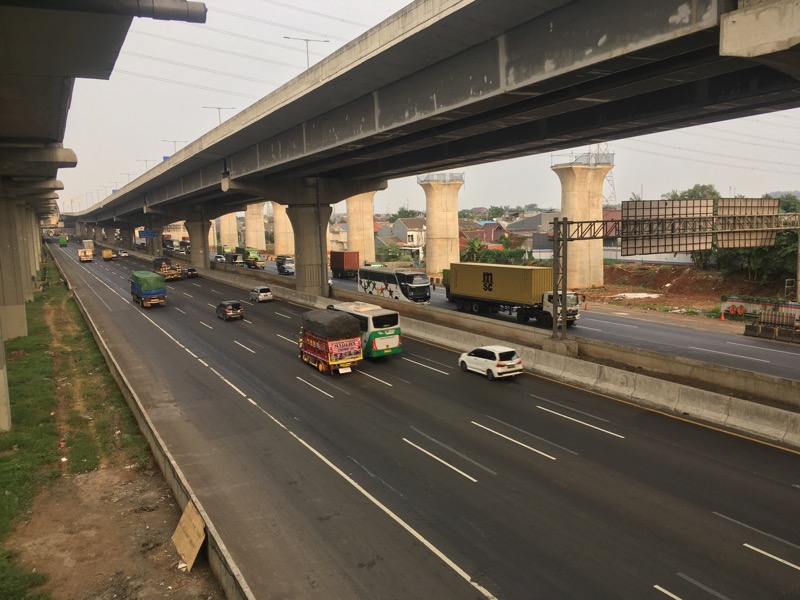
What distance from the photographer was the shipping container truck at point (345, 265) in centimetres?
7194

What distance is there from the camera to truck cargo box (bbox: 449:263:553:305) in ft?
119

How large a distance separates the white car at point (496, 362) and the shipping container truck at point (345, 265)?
48.2 metres

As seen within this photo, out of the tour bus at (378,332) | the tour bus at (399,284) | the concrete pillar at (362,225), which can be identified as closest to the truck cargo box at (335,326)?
the tour bus at (378,332)

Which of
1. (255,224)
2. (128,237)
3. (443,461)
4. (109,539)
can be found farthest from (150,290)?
(128,237)

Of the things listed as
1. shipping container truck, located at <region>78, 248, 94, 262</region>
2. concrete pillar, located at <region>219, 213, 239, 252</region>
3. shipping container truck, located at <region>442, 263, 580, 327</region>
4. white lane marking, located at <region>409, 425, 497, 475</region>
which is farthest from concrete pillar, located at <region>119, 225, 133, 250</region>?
white lane marking, located at <region>409, 425, 497, 475</region>

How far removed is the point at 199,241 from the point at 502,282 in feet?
198

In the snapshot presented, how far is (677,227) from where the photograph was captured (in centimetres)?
3127

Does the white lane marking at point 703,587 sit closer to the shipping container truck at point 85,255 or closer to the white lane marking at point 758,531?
the white lane marking at point 758,531

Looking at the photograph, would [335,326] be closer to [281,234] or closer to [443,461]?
[443,461]

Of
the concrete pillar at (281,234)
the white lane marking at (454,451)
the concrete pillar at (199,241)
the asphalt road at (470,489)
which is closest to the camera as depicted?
the asphalt road at (470,489)

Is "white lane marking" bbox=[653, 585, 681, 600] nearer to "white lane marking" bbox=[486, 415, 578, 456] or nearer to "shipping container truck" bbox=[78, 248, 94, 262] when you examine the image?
"white lane marking" bbox=[486, 415, 578, 456]

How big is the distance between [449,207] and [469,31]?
56.0m

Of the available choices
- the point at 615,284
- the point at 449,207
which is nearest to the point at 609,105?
the point at 615,284

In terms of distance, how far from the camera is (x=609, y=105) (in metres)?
22.2
